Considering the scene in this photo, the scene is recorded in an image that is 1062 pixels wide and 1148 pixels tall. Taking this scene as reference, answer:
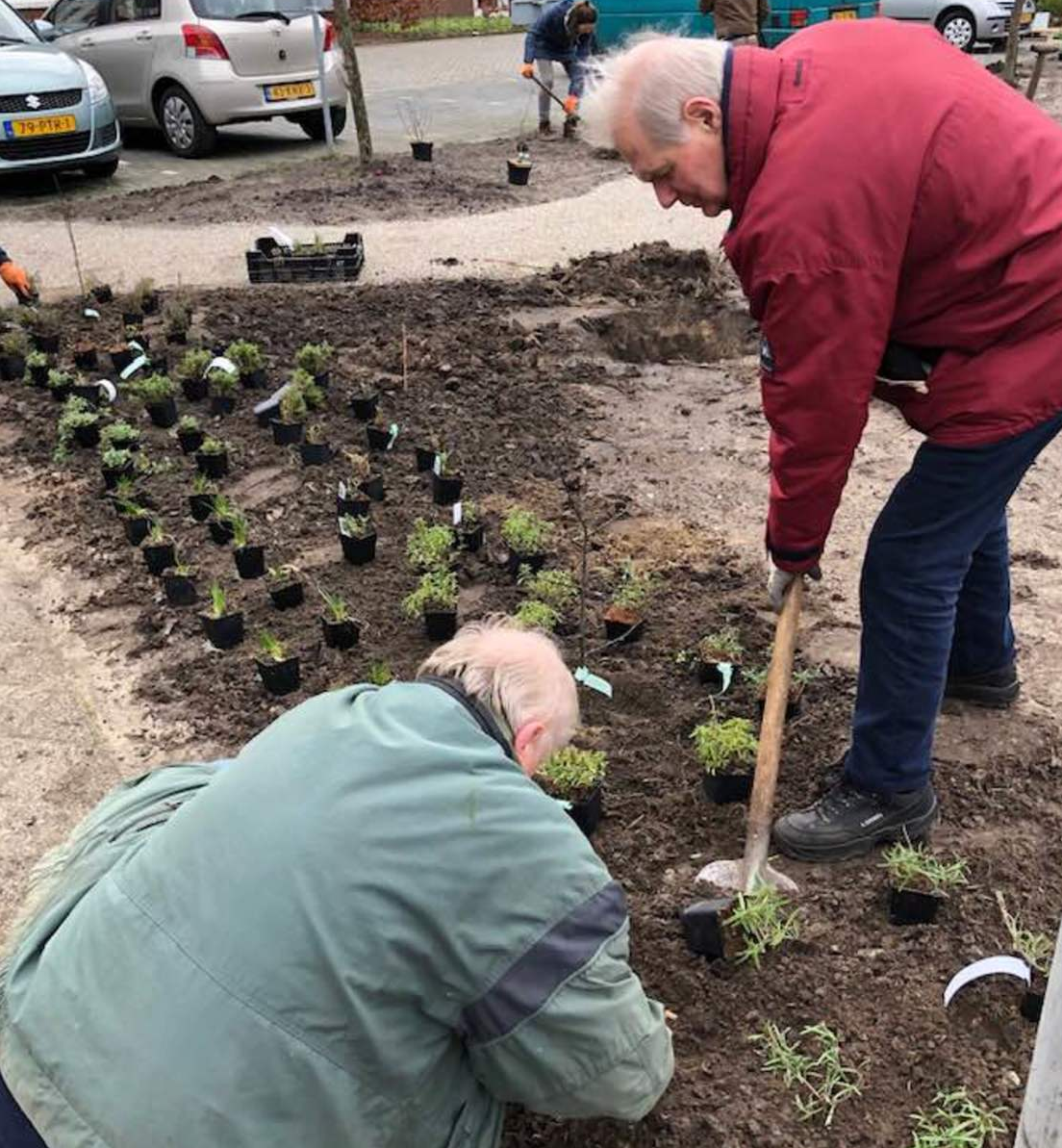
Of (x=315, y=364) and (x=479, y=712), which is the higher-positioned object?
(x=479, y=712)

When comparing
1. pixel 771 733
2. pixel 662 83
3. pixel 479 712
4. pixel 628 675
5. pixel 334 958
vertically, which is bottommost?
pixel 628 675

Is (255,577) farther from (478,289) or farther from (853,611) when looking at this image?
(478,289)

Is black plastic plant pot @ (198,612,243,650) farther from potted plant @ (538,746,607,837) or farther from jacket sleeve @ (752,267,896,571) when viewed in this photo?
jacket sleeve @ (752,267,896,571)

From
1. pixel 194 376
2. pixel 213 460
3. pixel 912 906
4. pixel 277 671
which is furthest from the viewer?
pixel 194 376

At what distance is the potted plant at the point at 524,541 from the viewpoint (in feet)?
14.3

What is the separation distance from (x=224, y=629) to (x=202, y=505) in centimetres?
95

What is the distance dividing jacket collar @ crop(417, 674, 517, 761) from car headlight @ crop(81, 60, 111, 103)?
1036cm

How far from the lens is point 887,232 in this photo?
235 cm

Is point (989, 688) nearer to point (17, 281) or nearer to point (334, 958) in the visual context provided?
point (334, 958)

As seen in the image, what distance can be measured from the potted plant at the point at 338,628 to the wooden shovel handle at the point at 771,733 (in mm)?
1603

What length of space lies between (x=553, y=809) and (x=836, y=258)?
1228mm

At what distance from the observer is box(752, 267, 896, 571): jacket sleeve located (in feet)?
7.79

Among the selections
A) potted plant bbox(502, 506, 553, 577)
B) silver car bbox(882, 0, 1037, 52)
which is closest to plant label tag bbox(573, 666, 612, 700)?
potted plant bbox(502, 506, 553, 577)

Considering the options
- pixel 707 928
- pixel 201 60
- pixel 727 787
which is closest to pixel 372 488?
pixel 727 787
